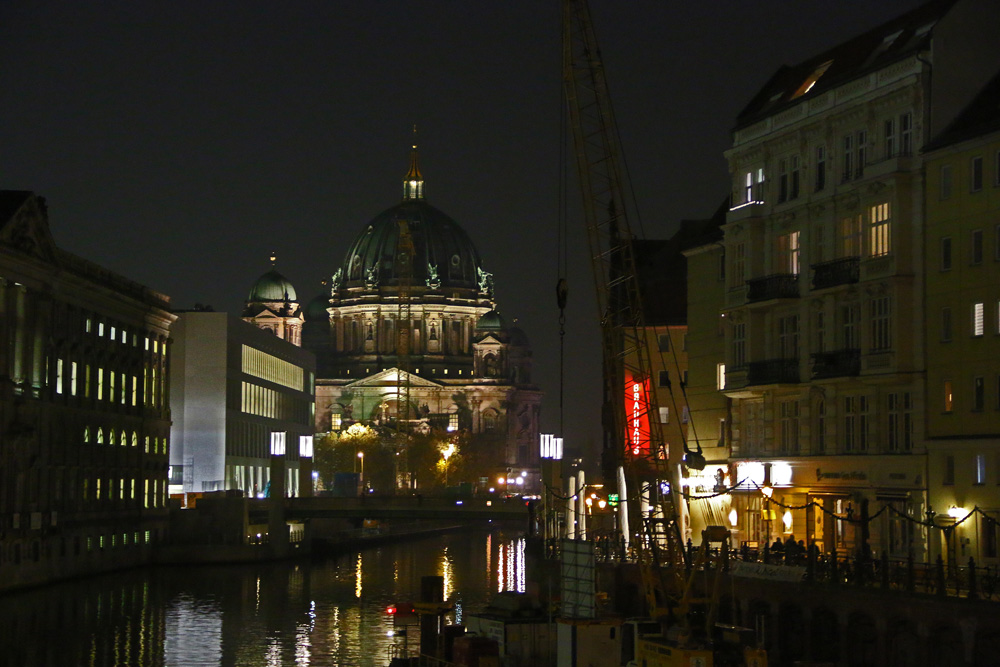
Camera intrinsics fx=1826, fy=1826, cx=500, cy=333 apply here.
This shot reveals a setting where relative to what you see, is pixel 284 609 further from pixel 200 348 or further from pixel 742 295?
pixel 200 348

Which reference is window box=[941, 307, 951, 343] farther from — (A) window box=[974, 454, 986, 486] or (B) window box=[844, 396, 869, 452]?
(B) window box=[844, 396, 869, 452]

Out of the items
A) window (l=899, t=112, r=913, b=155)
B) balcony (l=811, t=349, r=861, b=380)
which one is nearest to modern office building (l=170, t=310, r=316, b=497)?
balcony (l=811, t=349, r=861, b=380)

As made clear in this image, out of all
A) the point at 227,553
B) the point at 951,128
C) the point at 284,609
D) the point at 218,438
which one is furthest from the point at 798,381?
the point at 218,438

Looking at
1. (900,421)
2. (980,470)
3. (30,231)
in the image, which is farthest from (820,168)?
(30,231)

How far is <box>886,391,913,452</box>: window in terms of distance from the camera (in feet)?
230

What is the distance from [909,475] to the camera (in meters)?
69.4

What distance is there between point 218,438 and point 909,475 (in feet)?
332

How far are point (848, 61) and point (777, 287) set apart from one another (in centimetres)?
1012

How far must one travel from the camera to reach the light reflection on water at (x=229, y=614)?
Result: 75.7 m

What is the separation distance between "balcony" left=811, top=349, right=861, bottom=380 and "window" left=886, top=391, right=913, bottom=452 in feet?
6.95

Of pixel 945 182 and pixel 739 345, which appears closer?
pixel 945 182

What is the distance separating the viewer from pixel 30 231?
102438 mm

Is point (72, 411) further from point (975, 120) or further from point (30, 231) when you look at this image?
point (975, 120)

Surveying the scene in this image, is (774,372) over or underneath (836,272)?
underneath
